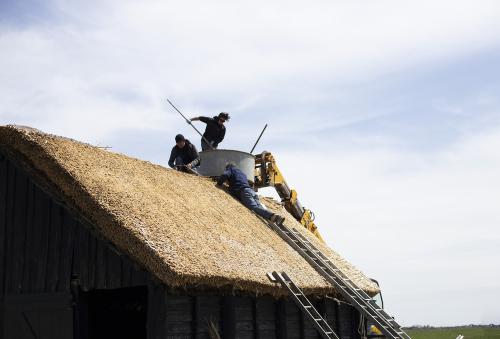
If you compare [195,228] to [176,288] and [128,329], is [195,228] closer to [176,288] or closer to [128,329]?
[176,288]

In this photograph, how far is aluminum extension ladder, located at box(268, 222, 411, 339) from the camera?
40.0ft

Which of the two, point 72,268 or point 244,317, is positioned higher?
point 72,268

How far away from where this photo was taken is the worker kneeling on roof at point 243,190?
1520cm

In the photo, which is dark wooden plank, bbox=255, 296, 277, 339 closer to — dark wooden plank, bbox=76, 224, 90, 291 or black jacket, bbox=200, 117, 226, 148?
dark wooden plank, bbox=76, 224, 90, 291

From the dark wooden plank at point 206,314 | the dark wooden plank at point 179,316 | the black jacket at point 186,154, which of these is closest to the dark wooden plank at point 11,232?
the dark wooden plank at point 179,316

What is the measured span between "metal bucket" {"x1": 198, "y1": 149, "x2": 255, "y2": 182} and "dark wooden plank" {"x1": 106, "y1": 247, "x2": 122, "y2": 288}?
6.34m

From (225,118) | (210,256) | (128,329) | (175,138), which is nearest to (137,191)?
(210,256)

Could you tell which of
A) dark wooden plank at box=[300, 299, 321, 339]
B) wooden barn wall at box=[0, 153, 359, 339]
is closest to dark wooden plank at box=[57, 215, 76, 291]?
wooden barn wall at box=[0, 153, 359, 339]

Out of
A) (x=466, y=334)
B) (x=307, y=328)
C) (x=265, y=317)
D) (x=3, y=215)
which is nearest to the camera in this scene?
(x=3, y=215)

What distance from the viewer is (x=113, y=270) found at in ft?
33.9

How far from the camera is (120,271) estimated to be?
33.7 feet

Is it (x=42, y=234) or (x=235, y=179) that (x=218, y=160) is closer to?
(x=235, y=179)

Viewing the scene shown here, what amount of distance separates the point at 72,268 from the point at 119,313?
336cm

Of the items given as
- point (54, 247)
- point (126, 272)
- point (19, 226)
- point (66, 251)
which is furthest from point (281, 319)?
point (19, 226)
